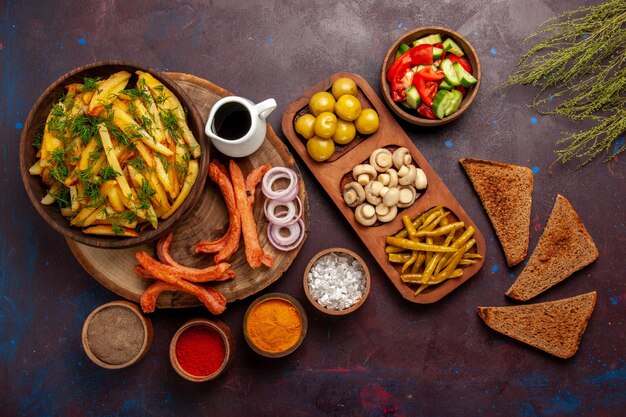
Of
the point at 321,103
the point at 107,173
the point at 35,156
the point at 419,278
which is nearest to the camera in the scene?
the point at 107,173

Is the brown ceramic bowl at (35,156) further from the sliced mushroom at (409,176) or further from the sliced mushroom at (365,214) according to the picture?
the sliced mushroom at (409,176)

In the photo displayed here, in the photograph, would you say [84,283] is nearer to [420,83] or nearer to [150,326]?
[150,326]

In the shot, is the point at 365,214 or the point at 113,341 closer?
the point at 113,341

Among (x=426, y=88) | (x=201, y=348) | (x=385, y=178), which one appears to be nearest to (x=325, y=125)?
(x=385, y=178)

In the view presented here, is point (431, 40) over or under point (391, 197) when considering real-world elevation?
over

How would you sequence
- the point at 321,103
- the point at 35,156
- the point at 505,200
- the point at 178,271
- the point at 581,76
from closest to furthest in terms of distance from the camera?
the point at 35,156, the point at 178,271, the point at 321,103, the point at 505,200, the point at 581,76

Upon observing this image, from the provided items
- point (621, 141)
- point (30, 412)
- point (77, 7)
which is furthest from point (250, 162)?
point (621, 141)

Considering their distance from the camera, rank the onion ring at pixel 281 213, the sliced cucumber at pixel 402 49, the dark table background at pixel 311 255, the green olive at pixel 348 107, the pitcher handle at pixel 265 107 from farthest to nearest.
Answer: the dark table background at pixel 311 255 < the sliced cucumber at pixel 402 49 < the green olive at pixel 348 107 < the onion ring at pixel 281 213 < the pitcher handle at pixel 265 107

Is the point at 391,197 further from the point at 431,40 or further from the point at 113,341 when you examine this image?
the point at 113,341

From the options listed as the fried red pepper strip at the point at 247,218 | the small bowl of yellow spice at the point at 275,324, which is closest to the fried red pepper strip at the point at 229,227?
the fried red pepper strip at the point at 247,218
